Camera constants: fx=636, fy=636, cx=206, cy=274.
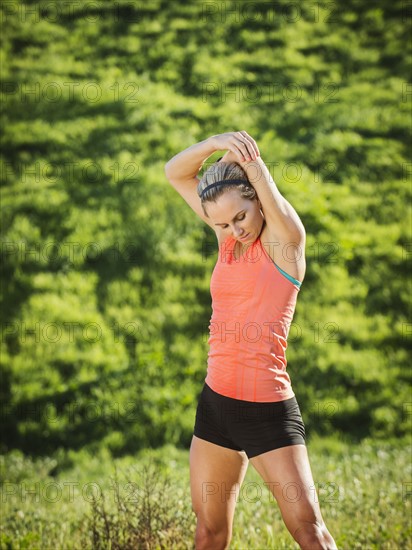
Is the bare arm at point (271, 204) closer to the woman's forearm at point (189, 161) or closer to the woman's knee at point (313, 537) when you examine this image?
the woman's forearm at point (189, 161)

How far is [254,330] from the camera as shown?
3.09 meters

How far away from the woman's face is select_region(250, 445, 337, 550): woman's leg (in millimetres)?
1040

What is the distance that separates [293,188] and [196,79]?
12.2 ft

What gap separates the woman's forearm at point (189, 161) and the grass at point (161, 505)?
201cm

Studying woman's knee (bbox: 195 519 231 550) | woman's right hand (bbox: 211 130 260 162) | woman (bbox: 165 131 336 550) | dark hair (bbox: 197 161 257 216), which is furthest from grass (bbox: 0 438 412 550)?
woman's right hand (bbox: 211 130 260 162)

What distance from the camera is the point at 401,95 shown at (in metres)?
12.3

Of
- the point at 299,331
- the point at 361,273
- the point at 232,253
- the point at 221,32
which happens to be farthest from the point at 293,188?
the point at 232,253

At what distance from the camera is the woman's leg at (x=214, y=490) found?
3088 millimetres

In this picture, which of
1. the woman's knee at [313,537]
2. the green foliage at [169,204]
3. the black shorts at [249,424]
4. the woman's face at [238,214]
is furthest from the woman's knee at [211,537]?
the green foliage at [169,204]

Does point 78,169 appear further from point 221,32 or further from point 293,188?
point 221,32

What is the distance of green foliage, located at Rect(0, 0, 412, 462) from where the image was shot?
7.66m

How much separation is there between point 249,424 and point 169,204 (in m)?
7.01

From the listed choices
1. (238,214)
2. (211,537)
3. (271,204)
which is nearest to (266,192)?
(271,204)

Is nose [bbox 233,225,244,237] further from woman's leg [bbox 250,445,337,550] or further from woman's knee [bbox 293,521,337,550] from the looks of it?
woman's knee [bbox 293,521,337,550]
